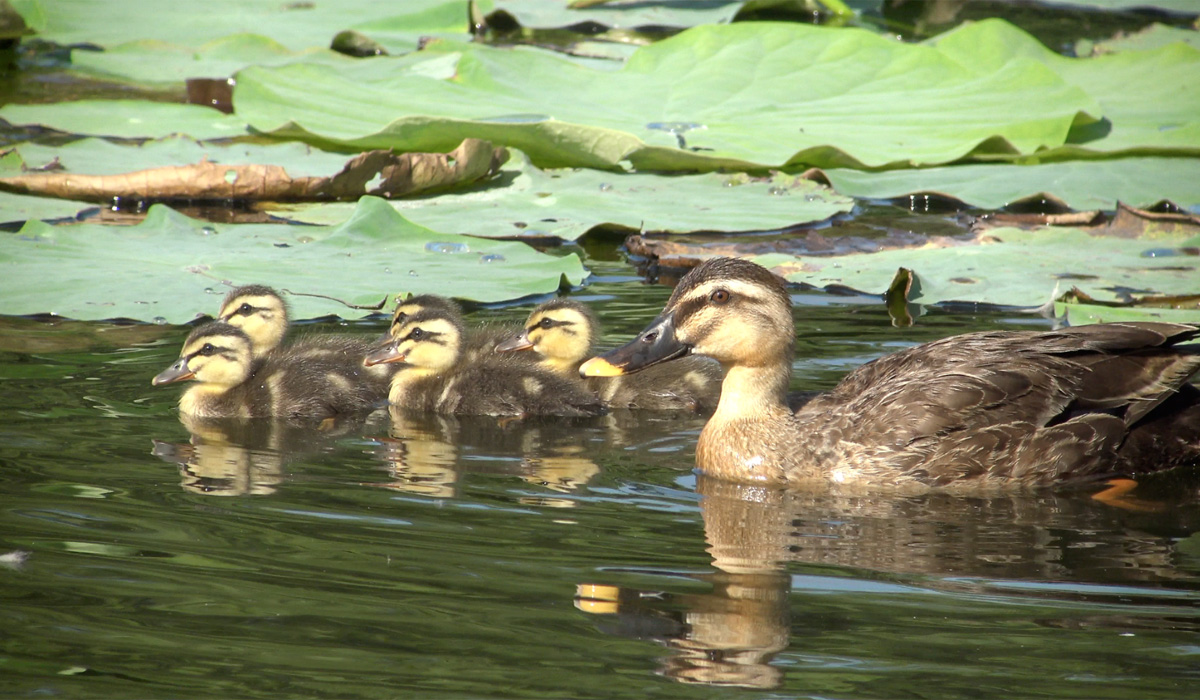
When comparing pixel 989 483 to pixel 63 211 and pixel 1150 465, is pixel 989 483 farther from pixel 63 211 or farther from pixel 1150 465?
pixel 63 211

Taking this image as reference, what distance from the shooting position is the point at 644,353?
16.5ft

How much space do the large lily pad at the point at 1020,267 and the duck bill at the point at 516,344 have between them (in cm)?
136

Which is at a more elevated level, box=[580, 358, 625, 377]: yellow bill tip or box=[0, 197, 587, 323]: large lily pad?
box=[0, 197, 587, 323]: large lily pad

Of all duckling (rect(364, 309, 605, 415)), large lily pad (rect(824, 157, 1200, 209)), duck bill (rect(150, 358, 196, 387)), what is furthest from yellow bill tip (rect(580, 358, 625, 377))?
large lily pad (rect(824, 157, 1200, 209))

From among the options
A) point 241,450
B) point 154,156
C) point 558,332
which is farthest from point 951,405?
point 154,156

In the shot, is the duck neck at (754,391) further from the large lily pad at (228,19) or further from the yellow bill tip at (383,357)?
the large lily pad at (228,19)

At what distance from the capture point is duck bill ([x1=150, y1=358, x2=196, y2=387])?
18.0 feet

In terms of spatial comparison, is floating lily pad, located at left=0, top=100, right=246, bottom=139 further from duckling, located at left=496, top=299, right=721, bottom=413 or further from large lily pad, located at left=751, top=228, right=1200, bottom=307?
large lily pad, located at left=751, top=228, right=1200, bottom=307

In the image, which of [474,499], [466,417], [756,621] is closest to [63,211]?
[466,417]

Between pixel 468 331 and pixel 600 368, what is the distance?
1.48 meters

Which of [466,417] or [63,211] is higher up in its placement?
[63,211]

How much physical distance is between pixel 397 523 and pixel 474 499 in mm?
378

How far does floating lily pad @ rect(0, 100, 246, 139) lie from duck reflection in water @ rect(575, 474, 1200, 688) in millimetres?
5153

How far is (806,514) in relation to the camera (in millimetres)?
4492
